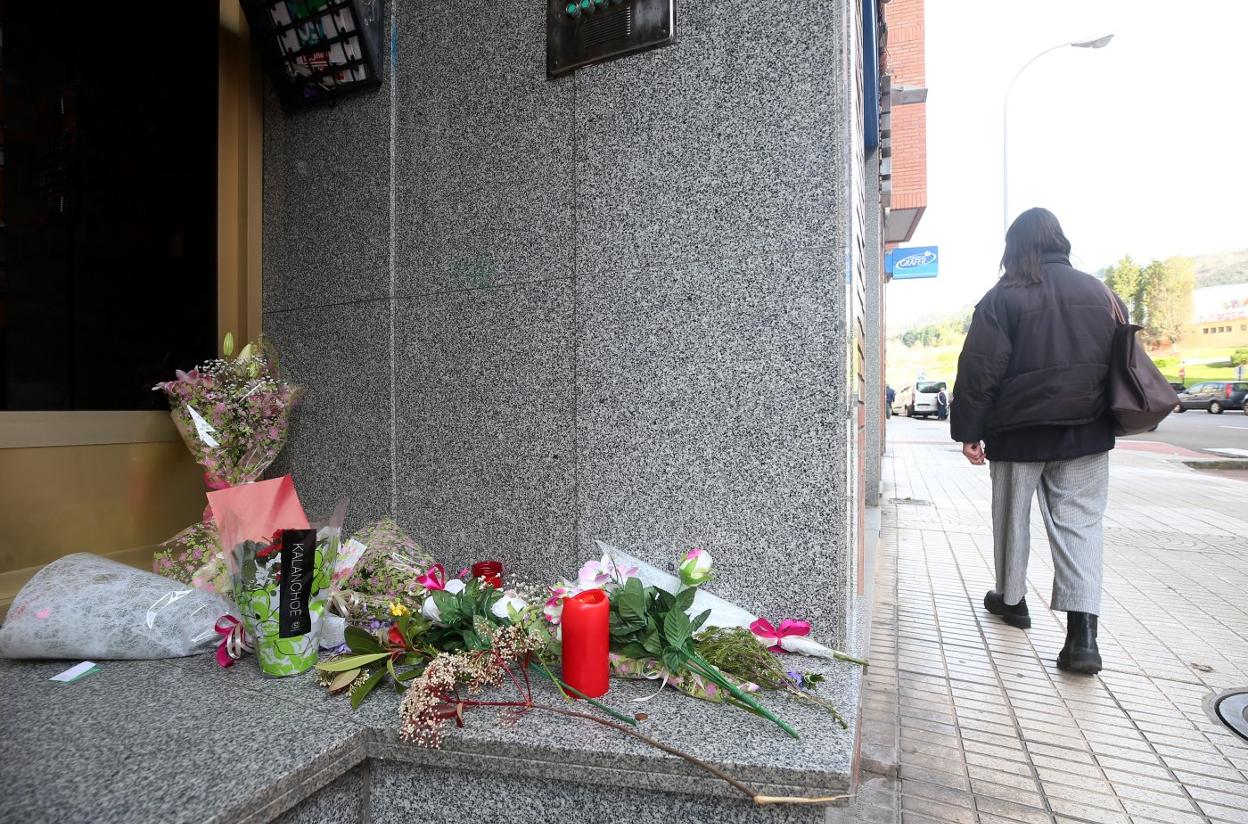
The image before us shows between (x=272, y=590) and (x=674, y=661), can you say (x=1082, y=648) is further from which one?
(x=272, y=590)

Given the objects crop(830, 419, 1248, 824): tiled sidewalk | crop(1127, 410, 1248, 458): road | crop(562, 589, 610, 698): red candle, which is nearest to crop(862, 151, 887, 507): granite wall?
crop(830, 419, 1248, 824): tiled sidewalk

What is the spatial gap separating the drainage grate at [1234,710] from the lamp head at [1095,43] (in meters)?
20.5

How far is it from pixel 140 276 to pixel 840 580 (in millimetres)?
3214

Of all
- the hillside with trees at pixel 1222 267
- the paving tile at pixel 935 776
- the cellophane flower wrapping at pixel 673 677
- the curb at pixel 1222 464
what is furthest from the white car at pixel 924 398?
the hillside with trees at pixel 1222 267

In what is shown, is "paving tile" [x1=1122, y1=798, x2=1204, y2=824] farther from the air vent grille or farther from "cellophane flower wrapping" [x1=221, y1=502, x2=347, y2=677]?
the air vent grille

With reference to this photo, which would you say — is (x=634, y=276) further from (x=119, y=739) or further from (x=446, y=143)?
(x=119, y=739)

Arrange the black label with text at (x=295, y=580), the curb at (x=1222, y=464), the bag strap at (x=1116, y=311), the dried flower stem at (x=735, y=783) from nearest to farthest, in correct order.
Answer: the dried flower stem at (x=735, y=783) → the black label with text at (x=295, y=580) → the bag strap at (x=1116, y=311) → the curb at (x=1222, y=464)

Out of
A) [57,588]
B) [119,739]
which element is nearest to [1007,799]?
[119,739]

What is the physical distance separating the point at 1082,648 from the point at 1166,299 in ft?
319

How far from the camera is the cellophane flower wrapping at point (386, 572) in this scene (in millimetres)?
2217

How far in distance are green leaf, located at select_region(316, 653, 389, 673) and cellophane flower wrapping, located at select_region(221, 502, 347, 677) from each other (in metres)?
0.13

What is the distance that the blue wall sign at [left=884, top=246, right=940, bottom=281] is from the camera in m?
18.0

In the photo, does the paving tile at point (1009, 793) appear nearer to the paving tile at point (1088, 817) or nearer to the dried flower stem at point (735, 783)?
the paving tile at point (1088, 817)

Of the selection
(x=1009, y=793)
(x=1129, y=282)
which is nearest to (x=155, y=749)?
(x=1009, y=793)
